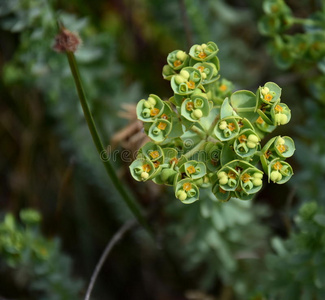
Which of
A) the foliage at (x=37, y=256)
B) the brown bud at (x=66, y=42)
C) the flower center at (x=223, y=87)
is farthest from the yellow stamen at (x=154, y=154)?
the foliage at (x=37, y=256)

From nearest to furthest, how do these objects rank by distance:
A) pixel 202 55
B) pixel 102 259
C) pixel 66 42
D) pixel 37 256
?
pixel 202 55 → pixel 66 42 → pixel 102 259 → pixel 37 256

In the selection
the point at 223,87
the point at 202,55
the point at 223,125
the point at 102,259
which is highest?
the point at 202,55

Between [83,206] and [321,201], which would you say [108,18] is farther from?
[321,201]

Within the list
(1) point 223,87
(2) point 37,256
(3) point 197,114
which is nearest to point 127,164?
(2) point 37,256

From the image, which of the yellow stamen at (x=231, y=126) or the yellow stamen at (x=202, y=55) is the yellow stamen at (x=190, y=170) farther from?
the yellow stamen at (x=202, y=55)

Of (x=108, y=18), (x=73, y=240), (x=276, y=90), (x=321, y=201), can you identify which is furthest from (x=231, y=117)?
(x=108, y=18)

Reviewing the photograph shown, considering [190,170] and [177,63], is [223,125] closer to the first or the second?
[190,170]

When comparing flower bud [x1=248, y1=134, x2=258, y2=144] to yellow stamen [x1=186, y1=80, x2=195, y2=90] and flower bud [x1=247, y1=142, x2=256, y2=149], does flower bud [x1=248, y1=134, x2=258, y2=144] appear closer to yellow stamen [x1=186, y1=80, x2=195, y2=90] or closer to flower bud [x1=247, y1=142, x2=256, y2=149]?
flower bud [x1=247, y1=142, x2=256, y2=149]

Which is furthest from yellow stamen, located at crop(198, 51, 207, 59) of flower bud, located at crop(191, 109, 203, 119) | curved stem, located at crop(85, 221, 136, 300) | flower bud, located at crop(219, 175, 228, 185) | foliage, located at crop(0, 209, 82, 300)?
foliage, located at crop(0, 209, 82, 300)
